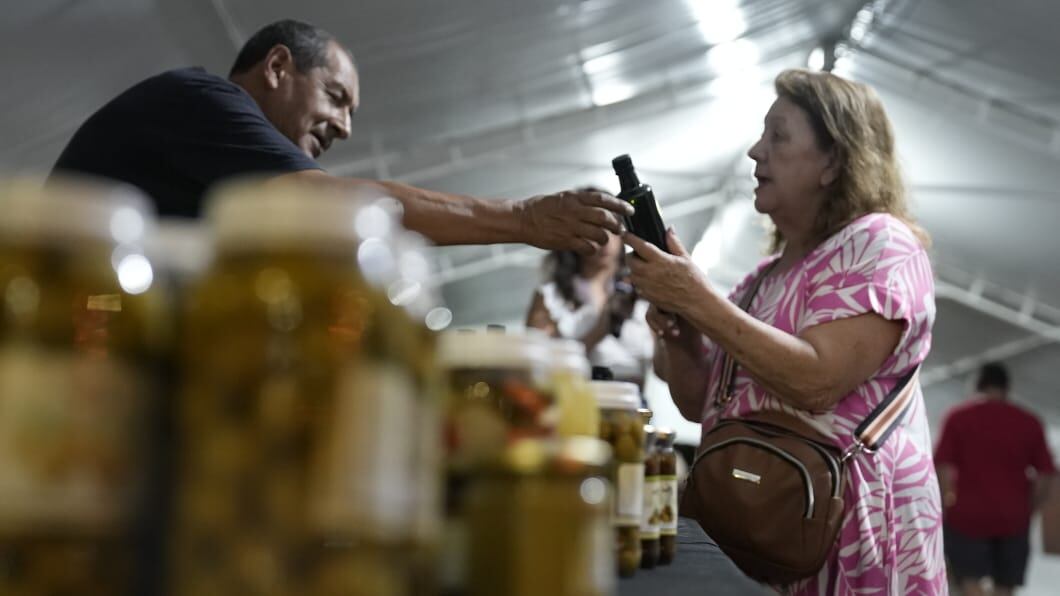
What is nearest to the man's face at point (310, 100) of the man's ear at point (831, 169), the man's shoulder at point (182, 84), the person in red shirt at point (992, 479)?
the man's shoulder at point (182, 84)

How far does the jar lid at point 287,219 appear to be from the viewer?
0.46 meters

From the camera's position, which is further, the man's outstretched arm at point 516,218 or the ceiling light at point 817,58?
the ceiling light at point 817,58

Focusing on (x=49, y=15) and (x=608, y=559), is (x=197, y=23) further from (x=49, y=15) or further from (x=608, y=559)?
(x=608, y=559)

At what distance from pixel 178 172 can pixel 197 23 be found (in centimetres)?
381

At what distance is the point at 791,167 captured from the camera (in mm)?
2076

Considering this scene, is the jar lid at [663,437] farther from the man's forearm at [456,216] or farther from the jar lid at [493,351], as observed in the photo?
the jar lid at [493,351]

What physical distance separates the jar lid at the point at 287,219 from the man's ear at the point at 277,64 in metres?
2.03

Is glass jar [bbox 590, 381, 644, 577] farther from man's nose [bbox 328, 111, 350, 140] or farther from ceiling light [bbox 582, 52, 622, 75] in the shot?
ceiling light [bbox 582, 52, 622, 75]

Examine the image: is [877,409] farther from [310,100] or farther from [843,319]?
[310,100]

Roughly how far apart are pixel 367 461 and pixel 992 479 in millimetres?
5805

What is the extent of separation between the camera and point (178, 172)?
5.98ft

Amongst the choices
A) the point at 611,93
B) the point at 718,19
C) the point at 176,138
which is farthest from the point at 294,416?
the point at 611,93

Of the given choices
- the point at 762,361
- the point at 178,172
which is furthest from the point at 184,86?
the point at 762,361

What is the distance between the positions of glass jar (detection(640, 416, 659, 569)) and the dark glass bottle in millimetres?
652
